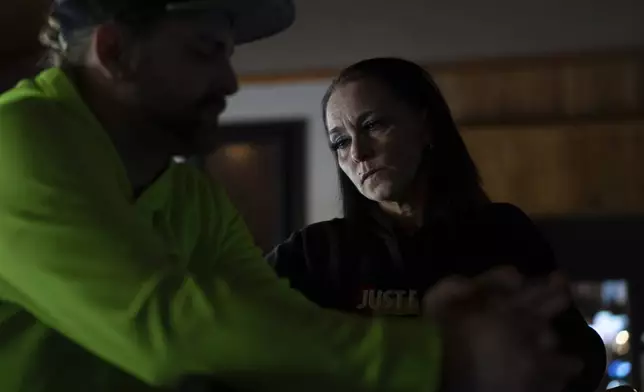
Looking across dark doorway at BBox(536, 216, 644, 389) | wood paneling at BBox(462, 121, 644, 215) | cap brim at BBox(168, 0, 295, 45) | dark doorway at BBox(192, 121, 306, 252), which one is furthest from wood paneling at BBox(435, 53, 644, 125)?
cap brim at BBox(168, 0, 295, 45)

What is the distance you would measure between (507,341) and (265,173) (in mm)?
2658

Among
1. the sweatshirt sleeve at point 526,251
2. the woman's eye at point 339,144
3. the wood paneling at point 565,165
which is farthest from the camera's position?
the wood paneling at point 565,165

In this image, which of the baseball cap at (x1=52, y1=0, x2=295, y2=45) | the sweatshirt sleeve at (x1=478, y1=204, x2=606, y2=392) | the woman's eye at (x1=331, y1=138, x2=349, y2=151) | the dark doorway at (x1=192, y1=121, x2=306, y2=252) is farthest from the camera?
the dark doorway at (x1=192, y1=121, x2=306, y2=252)

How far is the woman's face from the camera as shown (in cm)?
87


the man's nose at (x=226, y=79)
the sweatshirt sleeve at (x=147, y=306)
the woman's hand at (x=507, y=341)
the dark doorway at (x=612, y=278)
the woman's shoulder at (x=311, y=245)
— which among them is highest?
the man's nose at (x=226, y=79)

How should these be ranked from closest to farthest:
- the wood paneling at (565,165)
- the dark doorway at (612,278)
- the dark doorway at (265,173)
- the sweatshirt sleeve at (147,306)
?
1. the sweatshirt sleeve at (147,306)
2. the dark doorway at (612,278)
3. the wood paneling at (565,165)
4. the dark doorway at (265,173)

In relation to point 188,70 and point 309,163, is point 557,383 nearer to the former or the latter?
point 188,70

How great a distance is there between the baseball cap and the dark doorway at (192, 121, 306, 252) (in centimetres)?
237

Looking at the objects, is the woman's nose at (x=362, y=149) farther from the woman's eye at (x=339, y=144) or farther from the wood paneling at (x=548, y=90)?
the wood paneling at (x=548, y=90)

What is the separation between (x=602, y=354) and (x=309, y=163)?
7.37 feet

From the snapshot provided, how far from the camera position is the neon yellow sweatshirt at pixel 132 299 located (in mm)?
365

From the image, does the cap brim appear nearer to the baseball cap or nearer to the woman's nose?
the baseball cap

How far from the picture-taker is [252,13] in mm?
528

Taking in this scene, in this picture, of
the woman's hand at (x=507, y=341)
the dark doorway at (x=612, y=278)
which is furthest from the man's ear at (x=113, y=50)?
the dark doorway at (x=612, y=278)
